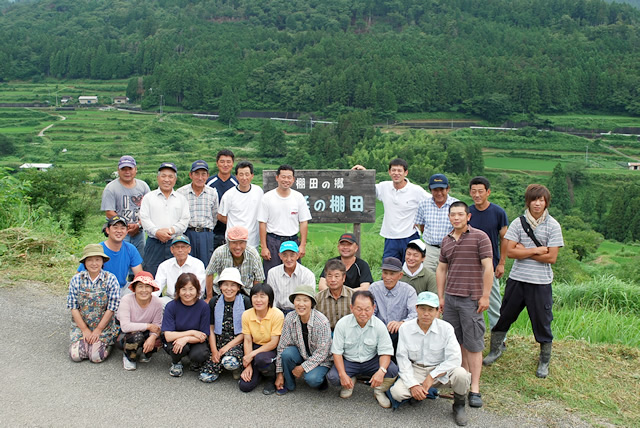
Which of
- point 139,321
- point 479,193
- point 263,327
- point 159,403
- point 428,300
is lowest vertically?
point 159,403

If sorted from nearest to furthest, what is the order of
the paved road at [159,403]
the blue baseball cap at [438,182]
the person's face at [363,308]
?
1. the paved road at [159,403]
2. the person's face at [363,308]
3. the blue baseball cap at [438,182]

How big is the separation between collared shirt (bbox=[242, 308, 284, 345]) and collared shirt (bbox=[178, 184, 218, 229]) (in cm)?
154

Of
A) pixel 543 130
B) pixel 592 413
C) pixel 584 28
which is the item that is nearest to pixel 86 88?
pixel 543 130

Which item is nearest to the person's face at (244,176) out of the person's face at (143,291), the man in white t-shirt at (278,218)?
the man in white t-shirt at (278,218)

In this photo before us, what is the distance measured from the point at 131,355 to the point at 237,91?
68.8 metres

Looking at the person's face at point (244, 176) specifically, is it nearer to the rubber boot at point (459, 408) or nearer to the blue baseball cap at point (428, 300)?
the blue baseball cap at point (428, 300)

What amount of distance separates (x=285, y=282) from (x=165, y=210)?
4.95 ft

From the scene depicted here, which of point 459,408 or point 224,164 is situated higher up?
point 224,164

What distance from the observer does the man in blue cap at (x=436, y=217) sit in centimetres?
513

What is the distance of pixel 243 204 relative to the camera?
18.3 ft

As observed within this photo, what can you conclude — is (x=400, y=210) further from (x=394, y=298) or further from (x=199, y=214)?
(x=199, y=214)

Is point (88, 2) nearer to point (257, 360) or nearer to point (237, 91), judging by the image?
point (237, 91)

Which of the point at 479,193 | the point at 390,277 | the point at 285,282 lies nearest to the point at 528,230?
the point at 479,193

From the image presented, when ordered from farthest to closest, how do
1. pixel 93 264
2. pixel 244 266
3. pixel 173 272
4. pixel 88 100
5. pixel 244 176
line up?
pixel 88 100 → pixel 244 176 → pixel 173 272 → pixel 244 266 → pixel 93 264
